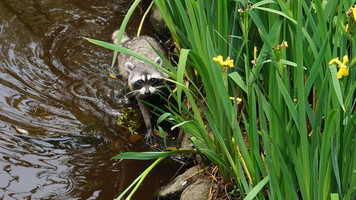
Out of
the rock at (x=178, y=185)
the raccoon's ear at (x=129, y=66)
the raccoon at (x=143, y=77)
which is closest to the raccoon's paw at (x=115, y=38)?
the raccoon at (x=143, y=77)

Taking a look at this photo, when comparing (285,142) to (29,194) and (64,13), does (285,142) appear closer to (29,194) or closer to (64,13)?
(29,194)

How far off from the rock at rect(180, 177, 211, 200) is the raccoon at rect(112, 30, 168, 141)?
1.09 metres

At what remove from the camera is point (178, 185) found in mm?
4355

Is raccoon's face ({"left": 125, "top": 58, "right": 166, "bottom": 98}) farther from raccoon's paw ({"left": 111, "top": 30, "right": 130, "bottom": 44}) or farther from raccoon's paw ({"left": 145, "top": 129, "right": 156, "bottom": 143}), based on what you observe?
raccoon's paw ({"left": 111, "top": 30, "right": 130, "bottom": 44})

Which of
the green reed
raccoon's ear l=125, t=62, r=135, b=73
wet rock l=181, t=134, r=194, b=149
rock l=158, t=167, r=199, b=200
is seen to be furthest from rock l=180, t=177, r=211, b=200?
raccoon's ear l=125, t=62, r=135, b=73

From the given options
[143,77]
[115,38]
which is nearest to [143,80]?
[143,77]

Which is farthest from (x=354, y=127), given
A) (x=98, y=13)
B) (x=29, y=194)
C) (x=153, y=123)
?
(x=98, y=13)

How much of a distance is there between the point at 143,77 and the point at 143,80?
0.03 meters

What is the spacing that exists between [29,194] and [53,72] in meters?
Result: 1.73

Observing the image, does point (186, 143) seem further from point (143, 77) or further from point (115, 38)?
point (115, 38)

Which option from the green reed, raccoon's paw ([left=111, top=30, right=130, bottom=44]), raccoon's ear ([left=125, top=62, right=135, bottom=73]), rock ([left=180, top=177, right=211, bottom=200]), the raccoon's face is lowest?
rock ([left=180, top=177, right=211, bottom=200])

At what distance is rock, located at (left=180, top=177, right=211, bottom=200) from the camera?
4.10 meters

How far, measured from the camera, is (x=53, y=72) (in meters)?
5.89

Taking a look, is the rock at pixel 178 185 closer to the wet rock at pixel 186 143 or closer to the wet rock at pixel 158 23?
the wet rock at pixel 186 143
